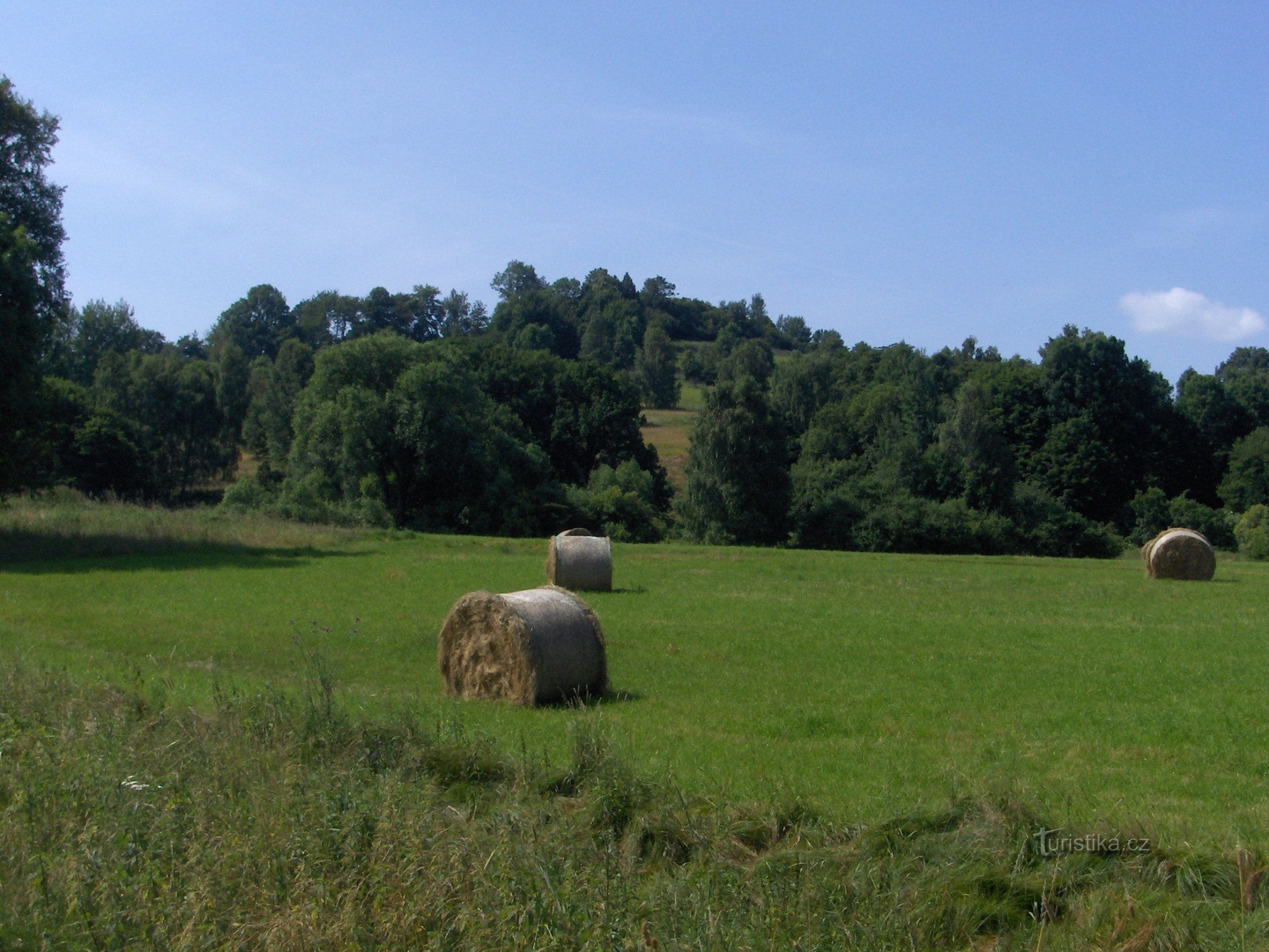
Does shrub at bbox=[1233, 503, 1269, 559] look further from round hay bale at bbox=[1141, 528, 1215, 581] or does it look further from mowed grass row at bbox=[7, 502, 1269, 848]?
mowed grass row at bbox=[7, 502, 1269, 848]

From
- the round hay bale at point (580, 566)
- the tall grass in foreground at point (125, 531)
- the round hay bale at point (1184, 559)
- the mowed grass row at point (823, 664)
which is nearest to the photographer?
the mowed grass row at point (823, 664)

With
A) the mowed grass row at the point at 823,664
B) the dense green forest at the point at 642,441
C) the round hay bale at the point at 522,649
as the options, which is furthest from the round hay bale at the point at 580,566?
the dense green forest at the point at 642,441

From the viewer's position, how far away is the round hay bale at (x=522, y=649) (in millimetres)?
13344

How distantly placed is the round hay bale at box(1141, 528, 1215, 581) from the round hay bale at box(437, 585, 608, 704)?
2492 centimetres

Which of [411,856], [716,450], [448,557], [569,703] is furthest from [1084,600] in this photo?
[716,450]

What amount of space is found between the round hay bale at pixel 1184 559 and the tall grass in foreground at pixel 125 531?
95.5 feet

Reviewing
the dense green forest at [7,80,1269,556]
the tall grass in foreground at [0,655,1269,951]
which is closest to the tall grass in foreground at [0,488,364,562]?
the dense green forest at [7,80,1269,556]

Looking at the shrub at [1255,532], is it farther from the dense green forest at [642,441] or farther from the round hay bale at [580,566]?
the round hay bale at [580,566]

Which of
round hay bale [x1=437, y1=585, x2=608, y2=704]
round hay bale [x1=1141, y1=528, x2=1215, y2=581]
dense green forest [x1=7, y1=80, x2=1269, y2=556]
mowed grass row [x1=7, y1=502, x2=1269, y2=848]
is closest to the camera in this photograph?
mowed grass row [x1=7, y1=502, x2=1269, y2=848]

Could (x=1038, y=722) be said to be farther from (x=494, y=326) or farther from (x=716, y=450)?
(x=494, y=326)

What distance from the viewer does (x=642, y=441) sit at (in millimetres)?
90438

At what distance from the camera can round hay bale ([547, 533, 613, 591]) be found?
1061 inches

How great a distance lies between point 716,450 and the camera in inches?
2645

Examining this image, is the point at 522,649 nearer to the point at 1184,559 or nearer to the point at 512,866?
the point at 512,866
